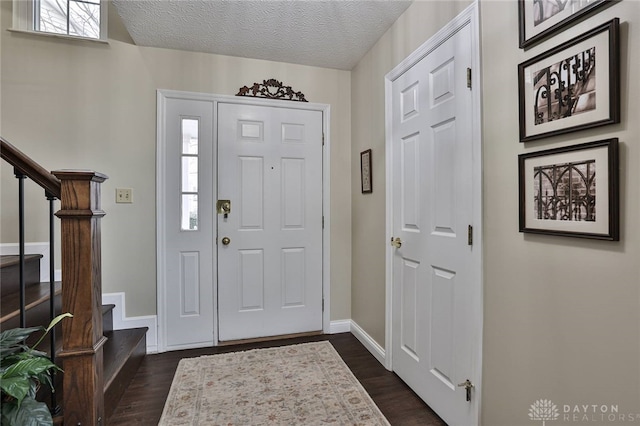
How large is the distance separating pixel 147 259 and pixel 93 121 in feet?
3.72

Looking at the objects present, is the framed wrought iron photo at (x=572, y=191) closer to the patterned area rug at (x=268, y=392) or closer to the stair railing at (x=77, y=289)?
the patterned area rug at (x=268, y=392)

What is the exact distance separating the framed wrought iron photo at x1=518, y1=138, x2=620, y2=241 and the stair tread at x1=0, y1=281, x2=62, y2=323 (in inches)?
95.1

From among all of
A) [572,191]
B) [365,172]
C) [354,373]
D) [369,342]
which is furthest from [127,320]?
[572,191]

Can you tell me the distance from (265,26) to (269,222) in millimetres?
1516

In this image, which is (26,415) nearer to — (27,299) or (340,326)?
(27,299)

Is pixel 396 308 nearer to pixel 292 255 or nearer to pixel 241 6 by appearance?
pixel 292 255

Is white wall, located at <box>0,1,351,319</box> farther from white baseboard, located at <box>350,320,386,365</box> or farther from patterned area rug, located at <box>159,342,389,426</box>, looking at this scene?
white baseboard, located at <box>350,320,386,365</box>

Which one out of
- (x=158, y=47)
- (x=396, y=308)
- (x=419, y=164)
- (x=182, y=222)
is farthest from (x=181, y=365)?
(x=158, y=47)

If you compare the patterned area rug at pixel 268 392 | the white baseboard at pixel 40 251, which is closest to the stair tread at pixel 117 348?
the patterned area rug at pixel 268 392

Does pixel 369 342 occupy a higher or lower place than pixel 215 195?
lower

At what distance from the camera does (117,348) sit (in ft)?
7.11

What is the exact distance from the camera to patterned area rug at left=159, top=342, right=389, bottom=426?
5.68 ft

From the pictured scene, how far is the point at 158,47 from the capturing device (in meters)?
2.54

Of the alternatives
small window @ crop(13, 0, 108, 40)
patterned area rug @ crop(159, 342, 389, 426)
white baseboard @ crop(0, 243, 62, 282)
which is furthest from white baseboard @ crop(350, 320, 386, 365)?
small window @ crop(13, 0, 108, 40)
